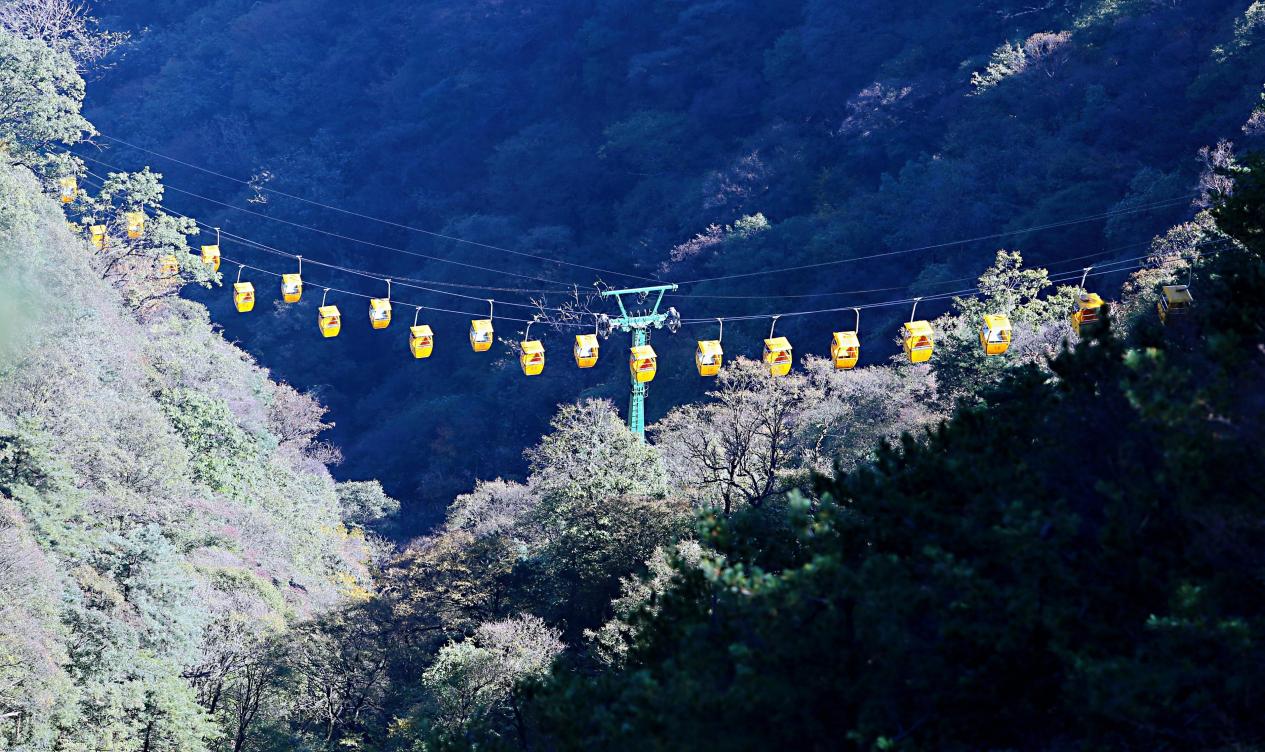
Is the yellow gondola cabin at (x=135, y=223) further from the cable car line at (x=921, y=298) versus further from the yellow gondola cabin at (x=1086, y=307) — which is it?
the yellow gondola cabin at (x=1086, y=307)

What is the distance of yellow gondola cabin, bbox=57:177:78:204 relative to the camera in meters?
43.7

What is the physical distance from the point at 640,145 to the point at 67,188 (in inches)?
976

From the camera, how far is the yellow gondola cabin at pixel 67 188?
43.7 metres

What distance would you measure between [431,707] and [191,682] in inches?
285

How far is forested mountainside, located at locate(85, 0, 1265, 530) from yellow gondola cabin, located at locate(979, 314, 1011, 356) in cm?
1435

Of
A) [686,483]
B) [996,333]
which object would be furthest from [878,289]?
[996,333]

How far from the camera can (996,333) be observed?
26.5 meters

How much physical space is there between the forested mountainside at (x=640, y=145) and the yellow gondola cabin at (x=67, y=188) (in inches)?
664

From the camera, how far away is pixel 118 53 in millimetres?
79875

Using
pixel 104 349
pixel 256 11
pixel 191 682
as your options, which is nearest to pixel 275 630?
pixel 191 682

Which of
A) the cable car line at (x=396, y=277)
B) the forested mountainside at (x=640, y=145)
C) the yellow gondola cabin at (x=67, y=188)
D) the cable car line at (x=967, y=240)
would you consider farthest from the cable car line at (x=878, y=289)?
the yellow gondola cabin at (x=67, y=188)

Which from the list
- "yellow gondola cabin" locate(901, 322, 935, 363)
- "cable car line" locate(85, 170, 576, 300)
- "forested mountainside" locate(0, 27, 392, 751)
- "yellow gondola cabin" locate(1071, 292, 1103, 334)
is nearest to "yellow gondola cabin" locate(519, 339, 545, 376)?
"yellow gondola cabin" locate(901, 322, 935, 363)

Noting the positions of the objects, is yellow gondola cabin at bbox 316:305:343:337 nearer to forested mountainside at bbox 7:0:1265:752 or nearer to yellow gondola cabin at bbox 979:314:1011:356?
forested mountainside at bbox 7:0:1265:752

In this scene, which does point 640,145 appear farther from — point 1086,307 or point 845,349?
point 1086,307
